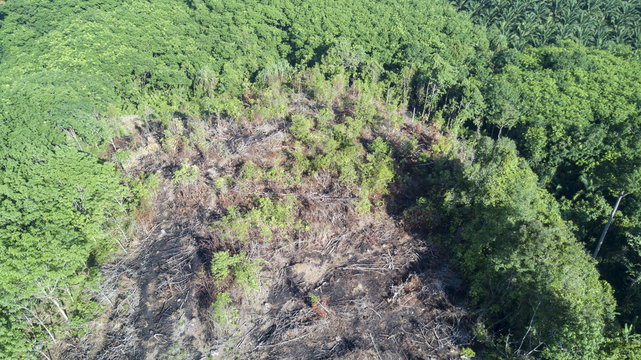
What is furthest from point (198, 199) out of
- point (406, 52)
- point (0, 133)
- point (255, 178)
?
point (406, 52)

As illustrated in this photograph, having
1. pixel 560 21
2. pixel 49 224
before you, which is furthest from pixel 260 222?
pixel 560 21

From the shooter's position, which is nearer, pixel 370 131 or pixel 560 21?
pixel 370 131

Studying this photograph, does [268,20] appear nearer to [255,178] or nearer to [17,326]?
[255,178]

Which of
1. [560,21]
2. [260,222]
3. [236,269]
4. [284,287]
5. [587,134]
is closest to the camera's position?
[236,269]

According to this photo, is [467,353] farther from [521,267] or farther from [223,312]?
[223,312]

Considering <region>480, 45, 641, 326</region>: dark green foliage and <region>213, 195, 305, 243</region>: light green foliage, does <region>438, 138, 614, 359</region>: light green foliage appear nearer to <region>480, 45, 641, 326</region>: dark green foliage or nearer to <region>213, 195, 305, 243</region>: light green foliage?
<region>480, 45, 641, 326</region>: dark green foliage

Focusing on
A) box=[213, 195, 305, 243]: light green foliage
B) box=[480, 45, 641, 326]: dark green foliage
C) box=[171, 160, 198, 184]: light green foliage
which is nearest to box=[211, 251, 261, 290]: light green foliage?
box=[213, 195, 305, 243]: light green foliage

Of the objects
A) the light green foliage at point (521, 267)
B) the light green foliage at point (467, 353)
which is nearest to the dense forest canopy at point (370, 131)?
the light green foliage at point (521, 267)
